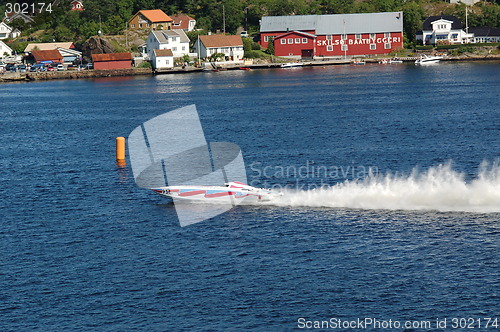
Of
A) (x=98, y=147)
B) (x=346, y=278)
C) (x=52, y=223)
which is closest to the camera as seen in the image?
(x=346, y=278)

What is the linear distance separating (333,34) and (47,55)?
237ft

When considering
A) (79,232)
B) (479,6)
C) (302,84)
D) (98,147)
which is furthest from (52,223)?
(479,6)

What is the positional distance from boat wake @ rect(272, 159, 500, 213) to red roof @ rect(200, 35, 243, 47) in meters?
125

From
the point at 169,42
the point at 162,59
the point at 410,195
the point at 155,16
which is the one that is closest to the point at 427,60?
the point at 169,42

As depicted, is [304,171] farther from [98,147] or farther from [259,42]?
[259,42]

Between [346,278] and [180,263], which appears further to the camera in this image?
[180,263]

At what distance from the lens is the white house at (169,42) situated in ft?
553

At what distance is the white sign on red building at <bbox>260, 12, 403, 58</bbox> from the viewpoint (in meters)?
176

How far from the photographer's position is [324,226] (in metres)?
41.6

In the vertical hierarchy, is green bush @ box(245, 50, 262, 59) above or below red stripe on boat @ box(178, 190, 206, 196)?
above

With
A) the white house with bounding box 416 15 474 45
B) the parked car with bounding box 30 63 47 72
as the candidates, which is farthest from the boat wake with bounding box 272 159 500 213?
the parked car with bounding box 30 63 47 72

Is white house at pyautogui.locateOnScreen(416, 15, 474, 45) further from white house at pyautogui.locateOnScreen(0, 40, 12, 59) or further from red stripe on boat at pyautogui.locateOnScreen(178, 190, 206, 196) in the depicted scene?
red stripe on boat at pyautogui.locateOnScreen(178, 190, 206, 196)

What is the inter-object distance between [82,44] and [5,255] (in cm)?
15200

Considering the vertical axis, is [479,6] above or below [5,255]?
above
